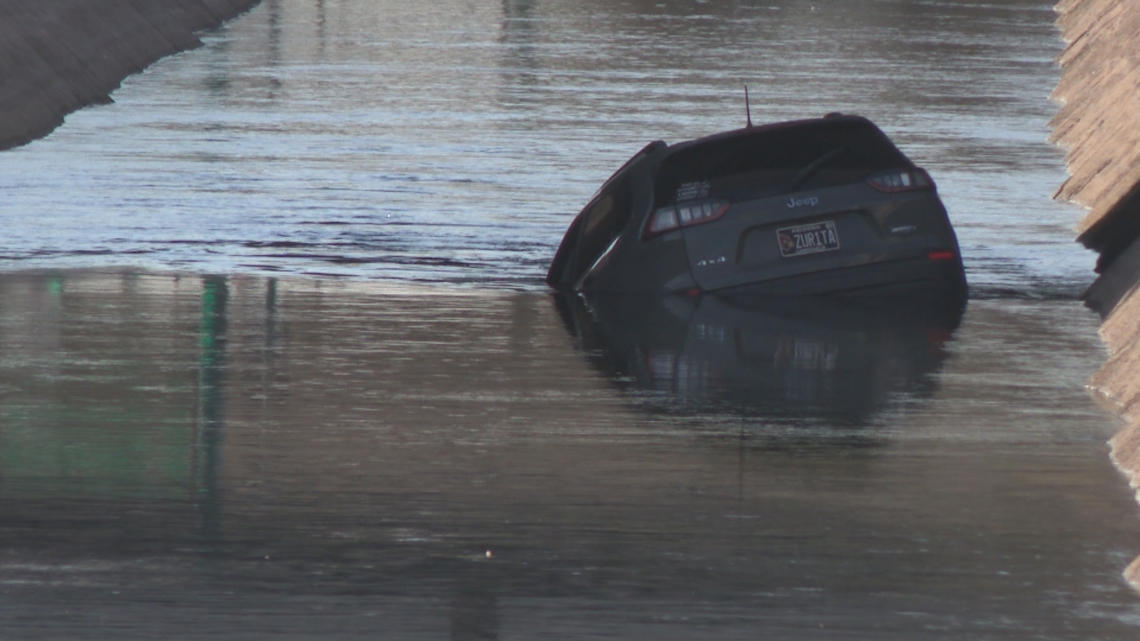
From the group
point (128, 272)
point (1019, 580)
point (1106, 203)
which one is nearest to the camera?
point (1019, 580)

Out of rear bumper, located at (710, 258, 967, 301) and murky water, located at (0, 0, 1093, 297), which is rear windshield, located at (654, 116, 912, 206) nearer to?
rear bumper, located at (710, 258, 967, 301)

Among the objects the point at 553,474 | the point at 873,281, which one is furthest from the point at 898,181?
the point at 553,474

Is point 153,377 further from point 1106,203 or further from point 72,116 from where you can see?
point 72,116

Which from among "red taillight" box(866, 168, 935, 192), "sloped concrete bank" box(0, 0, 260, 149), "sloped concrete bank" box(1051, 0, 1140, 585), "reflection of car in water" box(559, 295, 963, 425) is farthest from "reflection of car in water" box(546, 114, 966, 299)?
"sloped concrete bank" box(0, 0, 260, 149)

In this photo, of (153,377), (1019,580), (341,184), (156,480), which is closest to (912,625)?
(1019,580)

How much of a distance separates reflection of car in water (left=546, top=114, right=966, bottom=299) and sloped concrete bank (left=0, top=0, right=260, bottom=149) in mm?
11060

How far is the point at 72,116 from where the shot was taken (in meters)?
24.8

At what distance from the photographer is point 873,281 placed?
12359mm

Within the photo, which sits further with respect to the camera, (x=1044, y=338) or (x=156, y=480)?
(x=1044, y=338)

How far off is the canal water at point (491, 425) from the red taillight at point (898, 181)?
794mm

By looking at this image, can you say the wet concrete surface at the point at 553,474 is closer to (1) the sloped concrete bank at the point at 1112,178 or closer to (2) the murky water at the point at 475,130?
(1) the sloped concrete bank at the point at 1112,178

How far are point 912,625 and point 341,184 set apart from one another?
1300 centimetres

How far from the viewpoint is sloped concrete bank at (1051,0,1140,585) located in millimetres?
10141

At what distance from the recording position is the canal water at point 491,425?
693cm
